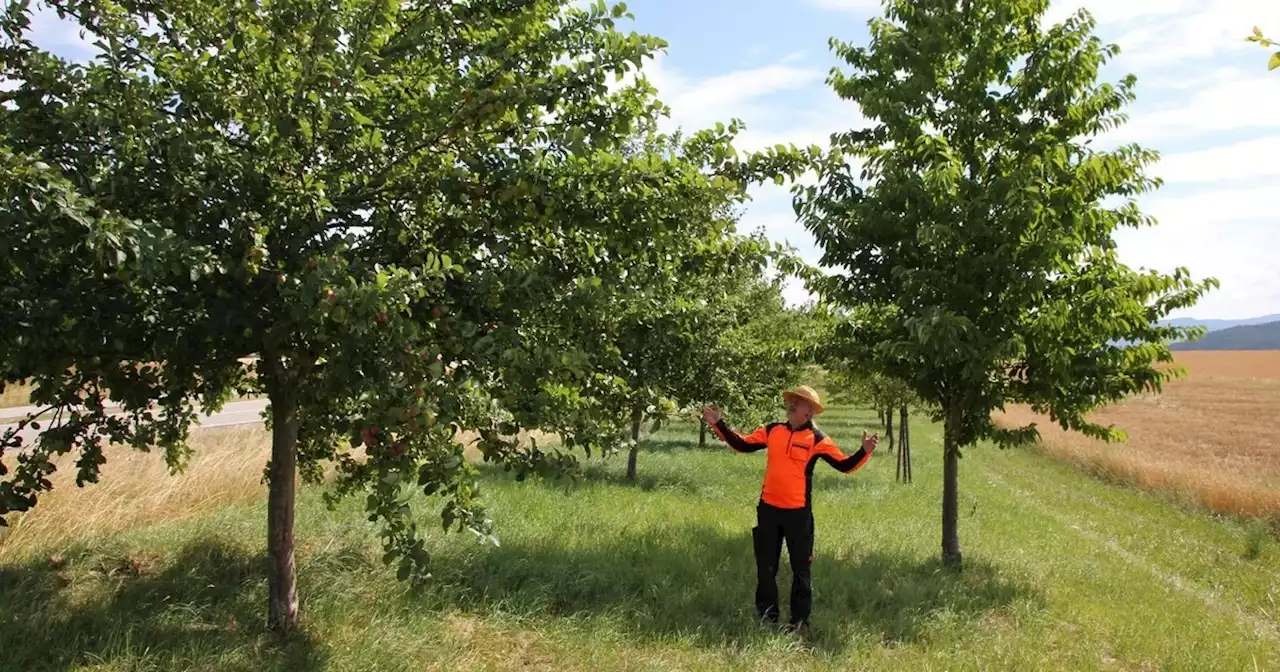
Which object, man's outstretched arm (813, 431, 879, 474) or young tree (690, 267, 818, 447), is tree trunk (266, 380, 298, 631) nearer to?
man's outstretched arm (813, 431, 879, 474)

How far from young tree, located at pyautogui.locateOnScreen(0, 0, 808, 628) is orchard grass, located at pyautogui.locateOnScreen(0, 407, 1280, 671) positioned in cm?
124

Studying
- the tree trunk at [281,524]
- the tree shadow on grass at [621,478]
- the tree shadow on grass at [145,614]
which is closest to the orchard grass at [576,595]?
the tree shadow on grass at [145,614]

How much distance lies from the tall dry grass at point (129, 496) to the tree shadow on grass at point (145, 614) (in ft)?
2.43

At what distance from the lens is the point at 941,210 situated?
7.93 m

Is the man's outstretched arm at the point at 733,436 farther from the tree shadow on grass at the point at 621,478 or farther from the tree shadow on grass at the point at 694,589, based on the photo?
the tree shadow on grass at the point at 621,478

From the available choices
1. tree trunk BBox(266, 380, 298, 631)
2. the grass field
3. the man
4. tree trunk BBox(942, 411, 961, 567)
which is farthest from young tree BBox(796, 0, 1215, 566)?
tree trunk BBox(266, 380, 298, 631)

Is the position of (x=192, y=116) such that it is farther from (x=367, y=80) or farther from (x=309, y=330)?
(x=309, y=330)

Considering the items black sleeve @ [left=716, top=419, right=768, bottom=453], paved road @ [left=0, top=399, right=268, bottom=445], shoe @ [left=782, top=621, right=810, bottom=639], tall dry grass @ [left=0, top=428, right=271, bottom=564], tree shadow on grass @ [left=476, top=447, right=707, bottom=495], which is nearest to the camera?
shoe @ [left=782, top=621, right=810, bottom=639]

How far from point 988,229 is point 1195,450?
21718 mm

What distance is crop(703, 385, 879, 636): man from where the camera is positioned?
633 cm

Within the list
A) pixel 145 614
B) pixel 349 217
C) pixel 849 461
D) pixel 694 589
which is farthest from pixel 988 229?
pixel 145 614

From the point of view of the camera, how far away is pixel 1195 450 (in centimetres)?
2431

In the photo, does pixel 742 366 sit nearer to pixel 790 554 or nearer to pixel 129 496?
pixel 790 554

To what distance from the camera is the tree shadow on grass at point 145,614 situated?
15.4 feet
